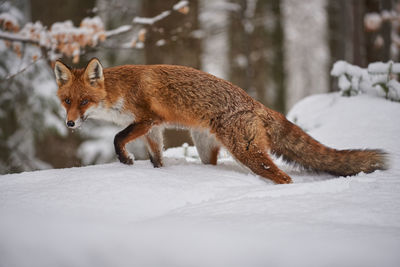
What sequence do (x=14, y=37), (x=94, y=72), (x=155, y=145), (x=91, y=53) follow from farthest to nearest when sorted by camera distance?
(x=91, y=53) → (x=14, y=37) → (x=155, y=145) → (x=94, y=72)

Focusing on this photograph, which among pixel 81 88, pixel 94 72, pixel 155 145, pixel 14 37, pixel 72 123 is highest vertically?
pixel 14 37

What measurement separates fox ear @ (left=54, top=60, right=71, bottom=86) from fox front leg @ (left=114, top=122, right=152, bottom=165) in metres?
0.84

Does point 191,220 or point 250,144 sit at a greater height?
point 250,144

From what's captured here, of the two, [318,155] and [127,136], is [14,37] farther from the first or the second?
[318,155]

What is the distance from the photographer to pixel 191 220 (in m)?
2.09

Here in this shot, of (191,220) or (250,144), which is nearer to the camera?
(191,220)

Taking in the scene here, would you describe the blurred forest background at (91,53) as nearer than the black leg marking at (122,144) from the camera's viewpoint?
No

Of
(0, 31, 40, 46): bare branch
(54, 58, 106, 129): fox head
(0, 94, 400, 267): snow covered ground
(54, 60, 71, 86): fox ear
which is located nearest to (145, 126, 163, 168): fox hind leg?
(0, 94, 400, 267): snow covered ground

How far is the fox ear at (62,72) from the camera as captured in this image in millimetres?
3524

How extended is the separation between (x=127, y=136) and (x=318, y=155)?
203 centimetres

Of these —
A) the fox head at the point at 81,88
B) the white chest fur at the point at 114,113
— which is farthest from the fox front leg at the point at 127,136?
the fox head at the point at 81,88

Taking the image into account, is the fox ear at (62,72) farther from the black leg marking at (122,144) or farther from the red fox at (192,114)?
the black leg marking at (122,144)

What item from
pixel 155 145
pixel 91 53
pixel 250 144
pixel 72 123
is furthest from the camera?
pixel 91 53

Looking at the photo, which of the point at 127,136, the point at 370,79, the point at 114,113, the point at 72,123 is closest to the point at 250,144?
the point at 127,136
